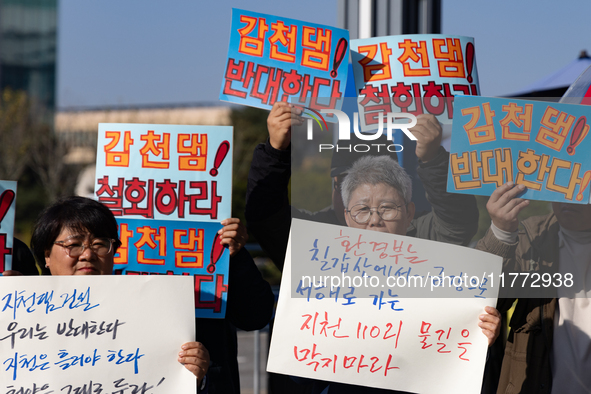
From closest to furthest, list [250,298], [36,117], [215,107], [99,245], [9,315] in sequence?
1. [9,315]
2. [99,245]
3. [250,298]
4. [36,117]
5. [215,107]

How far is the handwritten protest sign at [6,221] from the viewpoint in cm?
222

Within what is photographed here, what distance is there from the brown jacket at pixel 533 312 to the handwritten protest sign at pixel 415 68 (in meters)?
0.66

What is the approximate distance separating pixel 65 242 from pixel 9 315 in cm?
29

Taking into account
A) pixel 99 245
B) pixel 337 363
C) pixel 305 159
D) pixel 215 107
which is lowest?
pixel 337 363

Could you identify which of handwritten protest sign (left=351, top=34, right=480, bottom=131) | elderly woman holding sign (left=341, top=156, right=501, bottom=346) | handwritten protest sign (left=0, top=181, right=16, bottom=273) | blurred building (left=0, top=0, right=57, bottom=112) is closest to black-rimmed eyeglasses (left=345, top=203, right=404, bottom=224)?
elderly woman holding sign (left=341, top=156, right=501, bottom=346)

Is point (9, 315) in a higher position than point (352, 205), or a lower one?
lower

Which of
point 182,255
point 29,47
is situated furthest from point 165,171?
point 29,47

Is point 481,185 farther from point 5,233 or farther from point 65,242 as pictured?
point 5,233

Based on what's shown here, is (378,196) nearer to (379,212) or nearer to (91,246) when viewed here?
(379,212)

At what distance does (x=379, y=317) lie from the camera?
204 cm

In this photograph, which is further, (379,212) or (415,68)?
(415,68)

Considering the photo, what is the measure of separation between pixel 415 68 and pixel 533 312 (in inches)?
41.7

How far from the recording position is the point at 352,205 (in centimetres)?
210

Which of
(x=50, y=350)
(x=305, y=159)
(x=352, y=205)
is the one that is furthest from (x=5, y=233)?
(x=352, y=205)
